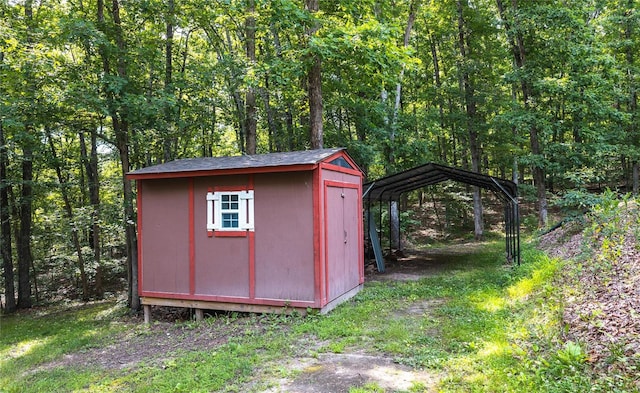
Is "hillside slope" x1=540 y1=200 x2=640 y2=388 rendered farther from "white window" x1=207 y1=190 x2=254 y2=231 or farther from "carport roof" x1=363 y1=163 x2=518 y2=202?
"white window" x1=207 y1=190 x2=254 y2=231

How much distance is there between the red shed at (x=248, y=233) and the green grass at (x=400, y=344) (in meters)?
0.46

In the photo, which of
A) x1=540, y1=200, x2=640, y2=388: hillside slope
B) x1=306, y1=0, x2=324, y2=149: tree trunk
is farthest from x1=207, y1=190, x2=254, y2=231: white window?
x1=540, y1=200, x2=640, y2=388: hillside slope

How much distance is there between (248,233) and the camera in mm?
6387

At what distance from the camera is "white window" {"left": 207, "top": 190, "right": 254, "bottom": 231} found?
6.40m

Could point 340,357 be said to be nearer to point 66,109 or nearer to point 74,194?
point 66,109

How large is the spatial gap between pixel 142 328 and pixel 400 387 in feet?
16.6

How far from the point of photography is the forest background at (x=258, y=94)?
26.2ft

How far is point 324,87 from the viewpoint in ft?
37.3

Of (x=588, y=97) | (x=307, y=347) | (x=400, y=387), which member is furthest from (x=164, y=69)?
(x=588, y=97)

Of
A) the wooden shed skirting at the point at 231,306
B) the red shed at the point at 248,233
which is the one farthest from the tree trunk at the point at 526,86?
the wooden shed skirting at the point at 231,306

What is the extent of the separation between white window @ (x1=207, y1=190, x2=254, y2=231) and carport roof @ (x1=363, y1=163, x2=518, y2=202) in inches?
128

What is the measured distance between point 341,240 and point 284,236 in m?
1.15

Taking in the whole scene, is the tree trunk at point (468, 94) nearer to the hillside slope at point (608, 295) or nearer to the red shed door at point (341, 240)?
the hillside slope at point (608, 295)

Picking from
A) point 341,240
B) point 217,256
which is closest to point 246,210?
point 217,256
